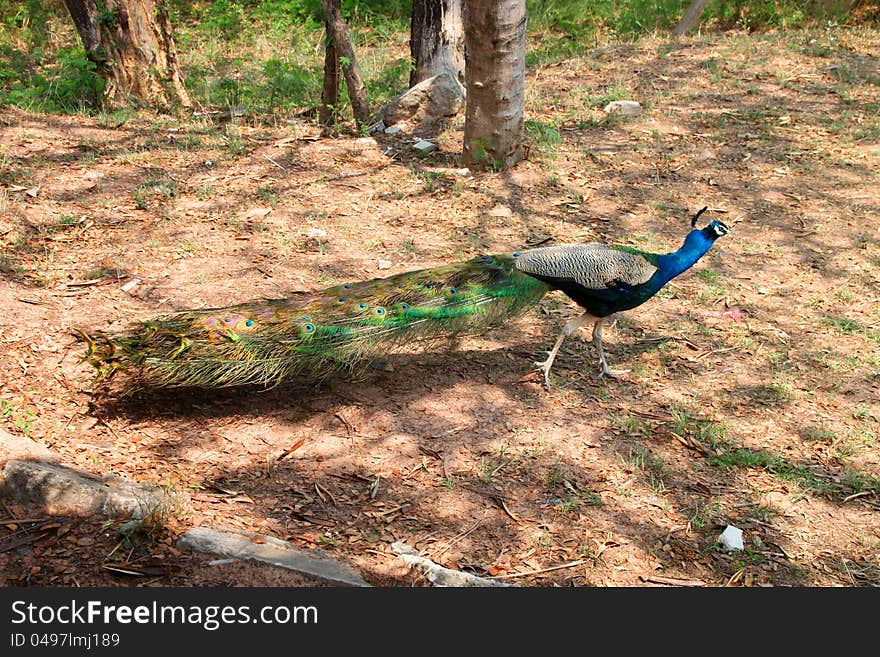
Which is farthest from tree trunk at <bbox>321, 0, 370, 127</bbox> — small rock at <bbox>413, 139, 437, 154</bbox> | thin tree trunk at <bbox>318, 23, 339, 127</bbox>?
small rock at <bbox>413, 139, 437, 154</bbox>

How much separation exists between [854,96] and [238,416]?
→ 340 inches

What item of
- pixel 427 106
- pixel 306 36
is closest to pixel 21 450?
pixel 427 106

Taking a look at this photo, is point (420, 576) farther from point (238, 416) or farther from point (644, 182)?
point (644, 182)

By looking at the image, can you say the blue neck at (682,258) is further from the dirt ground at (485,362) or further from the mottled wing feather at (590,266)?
the dirt ground at (485,362)

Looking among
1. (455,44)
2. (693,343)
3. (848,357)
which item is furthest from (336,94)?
(848,357)

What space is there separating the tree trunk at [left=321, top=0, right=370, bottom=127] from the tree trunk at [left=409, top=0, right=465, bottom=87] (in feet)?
3.74

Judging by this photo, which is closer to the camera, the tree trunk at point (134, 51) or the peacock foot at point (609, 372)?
the peacock foot at point (609, 372)

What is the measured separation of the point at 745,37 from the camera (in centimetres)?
1174

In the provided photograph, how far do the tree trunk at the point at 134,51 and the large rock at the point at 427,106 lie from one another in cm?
260

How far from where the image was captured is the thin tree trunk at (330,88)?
859 centimetres

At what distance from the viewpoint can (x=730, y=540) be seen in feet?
12.1

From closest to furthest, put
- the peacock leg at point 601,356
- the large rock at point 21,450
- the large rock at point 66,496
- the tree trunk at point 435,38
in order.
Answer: the large rock at point 66,496
the large rock at point 21,450
the peacock leg at point 601,356
the tree trunk at point 435,38

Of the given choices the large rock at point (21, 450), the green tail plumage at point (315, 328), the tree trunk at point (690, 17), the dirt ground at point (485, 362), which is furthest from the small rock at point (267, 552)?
the tree trunk at point (690, 17)

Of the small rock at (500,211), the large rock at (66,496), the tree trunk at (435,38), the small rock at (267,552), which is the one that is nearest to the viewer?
the small rock at (267,552)
